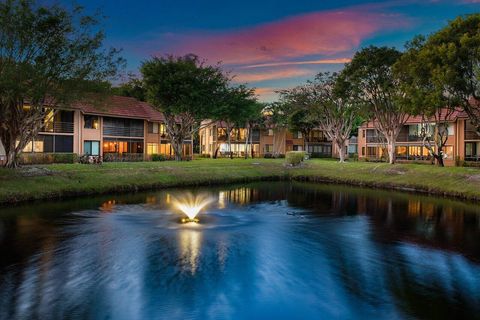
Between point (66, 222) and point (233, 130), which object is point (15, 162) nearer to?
point (66, 222)

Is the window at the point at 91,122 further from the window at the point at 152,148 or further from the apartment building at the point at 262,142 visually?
the apartment building at the point at 262,142

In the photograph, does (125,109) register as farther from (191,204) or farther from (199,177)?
(191,204)

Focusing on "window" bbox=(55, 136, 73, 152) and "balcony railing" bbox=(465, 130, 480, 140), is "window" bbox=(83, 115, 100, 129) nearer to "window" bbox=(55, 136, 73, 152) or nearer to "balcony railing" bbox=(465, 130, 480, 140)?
"window" bbox=(55, 136, 73, 152)

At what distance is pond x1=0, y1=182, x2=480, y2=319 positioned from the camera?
11344 millimetres

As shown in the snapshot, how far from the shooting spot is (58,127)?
2078 inches

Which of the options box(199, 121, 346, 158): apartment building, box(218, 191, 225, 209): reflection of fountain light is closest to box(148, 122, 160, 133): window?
box(199, 121, 346, 158): apartment building

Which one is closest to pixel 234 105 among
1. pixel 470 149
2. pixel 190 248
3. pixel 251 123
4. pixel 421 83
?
pixel 251 123

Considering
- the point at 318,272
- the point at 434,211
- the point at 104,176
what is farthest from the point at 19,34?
the point at 434,211

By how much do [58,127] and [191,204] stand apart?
30.3 metres

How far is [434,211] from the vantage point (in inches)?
1115

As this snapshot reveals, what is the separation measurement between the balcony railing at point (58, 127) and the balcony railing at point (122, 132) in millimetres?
5601

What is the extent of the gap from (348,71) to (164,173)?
26334mm

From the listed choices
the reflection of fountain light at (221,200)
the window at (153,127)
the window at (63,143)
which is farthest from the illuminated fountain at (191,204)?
the window at (153,127)

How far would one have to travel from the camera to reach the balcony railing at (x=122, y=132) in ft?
194
